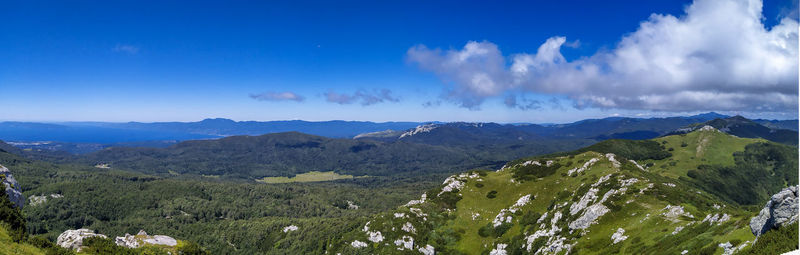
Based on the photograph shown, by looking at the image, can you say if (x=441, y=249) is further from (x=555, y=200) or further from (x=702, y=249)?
(x=702, y=249)

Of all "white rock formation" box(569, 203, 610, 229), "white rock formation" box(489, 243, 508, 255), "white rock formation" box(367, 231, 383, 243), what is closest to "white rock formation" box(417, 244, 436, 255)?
"white rock formation" box(367, 231, 383, 243)

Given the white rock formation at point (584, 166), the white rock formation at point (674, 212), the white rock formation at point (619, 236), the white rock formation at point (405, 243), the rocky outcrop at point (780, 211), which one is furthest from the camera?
the white rock formation at point (584, 166)

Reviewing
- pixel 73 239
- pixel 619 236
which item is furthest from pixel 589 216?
pixel 73 239

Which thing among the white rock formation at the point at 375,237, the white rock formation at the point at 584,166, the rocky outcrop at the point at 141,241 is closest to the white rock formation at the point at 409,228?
the white rock formation at the point at 375,237

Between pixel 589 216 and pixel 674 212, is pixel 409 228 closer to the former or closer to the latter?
pixel 589 216

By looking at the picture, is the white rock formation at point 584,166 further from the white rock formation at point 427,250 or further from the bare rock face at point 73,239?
the bare rock face at point 73,239

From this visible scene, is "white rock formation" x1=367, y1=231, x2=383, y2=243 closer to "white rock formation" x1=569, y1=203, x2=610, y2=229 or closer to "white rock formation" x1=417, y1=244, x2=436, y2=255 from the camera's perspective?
"white rock formation" x1=417, y1=244, x2=436, y2=255

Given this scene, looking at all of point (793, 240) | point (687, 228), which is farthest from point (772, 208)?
point (687, 228)
